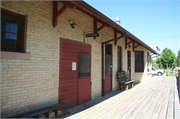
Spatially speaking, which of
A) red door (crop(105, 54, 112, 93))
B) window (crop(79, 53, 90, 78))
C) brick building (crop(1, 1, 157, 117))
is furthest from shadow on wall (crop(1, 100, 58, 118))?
red door (crop(105, 54, 112, 93))

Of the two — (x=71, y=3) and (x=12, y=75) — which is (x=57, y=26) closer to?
(x=71, y=3)

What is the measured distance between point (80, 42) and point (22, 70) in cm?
257

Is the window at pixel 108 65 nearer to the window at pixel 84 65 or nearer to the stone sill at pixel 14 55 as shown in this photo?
the window at pixel 84 65

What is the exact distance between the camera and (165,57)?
39.2 meters

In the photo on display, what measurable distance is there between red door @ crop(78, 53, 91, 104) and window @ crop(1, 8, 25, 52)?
2.42m

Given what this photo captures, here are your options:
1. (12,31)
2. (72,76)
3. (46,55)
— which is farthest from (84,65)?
(12,31)

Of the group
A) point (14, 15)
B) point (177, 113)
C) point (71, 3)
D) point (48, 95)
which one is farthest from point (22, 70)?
point (177, 113)

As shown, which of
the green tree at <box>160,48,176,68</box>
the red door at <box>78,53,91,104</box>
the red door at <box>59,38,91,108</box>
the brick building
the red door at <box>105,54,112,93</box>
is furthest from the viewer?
the green tree at <box>160,48,176,68</box>

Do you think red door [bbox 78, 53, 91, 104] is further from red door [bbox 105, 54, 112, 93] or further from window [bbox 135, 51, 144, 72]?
window [bbox 135, 51, 144, 72]

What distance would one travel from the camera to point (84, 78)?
5.35m

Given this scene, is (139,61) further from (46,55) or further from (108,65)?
(46,55)

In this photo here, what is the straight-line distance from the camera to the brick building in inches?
116

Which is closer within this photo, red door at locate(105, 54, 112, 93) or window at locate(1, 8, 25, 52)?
window at locate(1, 8, 25, 52)

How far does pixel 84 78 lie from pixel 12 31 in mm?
3123
